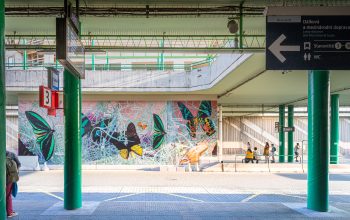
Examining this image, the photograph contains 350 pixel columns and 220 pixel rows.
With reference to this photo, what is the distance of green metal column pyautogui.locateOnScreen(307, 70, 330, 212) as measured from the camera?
9273mm

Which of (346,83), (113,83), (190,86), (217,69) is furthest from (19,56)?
(346,83)

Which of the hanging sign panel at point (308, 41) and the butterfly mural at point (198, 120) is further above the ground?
the hanging sign panel at point (308, 41)

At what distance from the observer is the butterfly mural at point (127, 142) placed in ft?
68.8

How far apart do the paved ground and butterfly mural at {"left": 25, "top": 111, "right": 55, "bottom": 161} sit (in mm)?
3404

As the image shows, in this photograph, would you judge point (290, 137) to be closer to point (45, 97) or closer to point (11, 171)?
point (45, 97)

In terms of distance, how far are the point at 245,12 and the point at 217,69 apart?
8756 mm

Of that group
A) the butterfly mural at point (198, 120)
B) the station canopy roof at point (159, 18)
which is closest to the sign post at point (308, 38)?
the station canopy roof at point (159, 18)

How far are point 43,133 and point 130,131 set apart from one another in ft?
15.3

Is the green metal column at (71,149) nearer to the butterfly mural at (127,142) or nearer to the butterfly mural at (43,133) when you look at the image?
the butterfly mural at (127,142)

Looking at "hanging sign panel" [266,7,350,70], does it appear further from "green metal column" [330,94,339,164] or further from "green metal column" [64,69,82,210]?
"green metal column" [330,94,339,164]

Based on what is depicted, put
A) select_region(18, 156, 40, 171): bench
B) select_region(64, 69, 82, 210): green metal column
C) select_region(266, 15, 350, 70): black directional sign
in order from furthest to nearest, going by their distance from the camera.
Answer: select_region(18, 156, 40, 171): bench
select_region(64, 69, 82, 210): green metal column
select_region(266, 15, 350, 70): black directional sign

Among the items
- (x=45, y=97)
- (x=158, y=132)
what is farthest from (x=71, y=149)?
(x=158, y=132)

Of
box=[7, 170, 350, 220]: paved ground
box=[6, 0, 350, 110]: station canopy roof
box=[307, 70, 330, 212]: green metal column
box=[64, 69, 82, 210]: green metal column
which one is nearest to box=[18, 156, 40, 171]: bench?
box=[7, 170, 350, 220]: paved ground

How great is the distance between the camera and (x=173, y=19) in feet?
32.2
